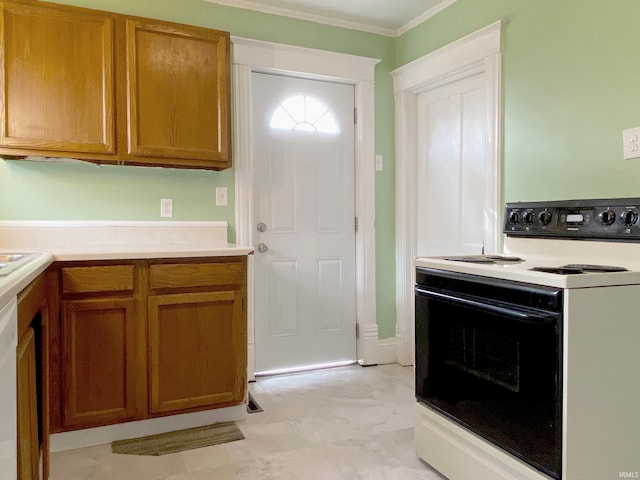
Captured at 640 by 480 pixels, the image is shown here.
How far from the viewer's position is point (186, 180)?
2.90 meters

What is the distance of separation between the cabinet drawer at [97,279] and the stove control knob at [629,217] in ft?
6.63

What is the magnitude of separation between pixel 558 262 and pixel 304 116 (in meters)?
1.95

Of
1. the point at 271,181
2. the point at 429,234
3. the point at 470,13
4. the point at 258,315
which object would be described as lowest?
the point at 258,315

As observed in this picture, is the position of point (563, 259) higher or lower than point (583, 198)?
lower

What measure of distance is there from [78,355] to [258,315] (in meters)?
1.23

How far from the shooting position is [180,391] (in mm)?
2318

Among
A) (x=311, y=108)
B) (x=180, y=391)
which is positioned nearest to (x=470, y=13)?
(x=311, y=108)

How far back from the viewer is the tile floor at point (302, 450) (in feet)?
6.50

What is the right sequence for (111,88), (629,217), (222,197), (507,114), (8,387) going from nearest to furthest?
(8,387)
(629,217)
(111,88)
(507,114)
(222,197)

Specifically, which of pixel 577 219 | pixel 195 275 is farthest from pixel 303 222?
pixel 577 219

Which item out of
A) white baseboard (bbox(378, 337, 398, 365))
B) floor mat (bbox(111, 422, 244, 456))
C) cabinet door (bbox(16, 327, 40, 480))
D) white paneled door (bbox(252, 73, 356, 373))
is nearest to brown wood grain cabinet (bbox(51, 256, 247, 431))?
floor mat (bbox(111, 422, 244, 456))

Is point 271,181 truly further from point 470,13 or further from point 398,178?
point 470,13

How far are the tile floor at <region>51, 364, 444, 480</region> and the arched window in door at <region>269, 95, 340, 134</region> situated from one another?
5.51 feet

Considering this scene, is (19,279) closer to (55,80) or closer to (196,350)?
(196,350)
